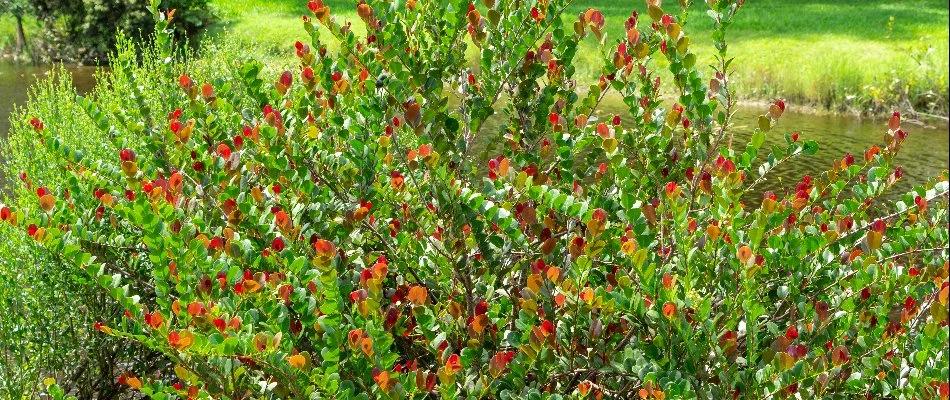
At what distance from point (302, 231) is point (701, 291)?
117cm

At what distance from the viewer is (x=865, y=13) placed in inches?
896

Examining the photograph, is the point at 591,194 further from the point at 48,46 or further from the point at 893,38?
the point at 48,46

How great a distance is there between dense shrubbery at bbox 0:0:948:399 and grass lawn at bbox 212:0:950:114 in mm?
7058

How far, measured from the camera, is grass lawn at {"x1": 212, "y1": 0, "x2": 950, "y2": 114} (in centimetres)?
1430

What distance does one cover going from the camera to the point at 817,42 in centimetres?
1911

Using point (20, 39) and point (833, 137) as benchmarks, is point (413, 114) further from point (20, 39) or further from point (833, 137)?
point (20, 39)

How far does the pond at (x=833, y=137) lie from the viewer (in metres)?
10.4

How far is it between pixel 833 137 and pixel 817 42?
737 cm

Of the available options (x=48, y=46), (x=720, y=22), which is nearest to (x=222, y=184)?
(x=720, y=22)

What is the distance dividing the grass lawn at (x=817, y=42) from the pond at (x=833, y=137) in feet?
1.78

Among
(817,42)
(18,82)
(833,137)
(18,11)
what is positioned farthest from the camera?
(18,11)

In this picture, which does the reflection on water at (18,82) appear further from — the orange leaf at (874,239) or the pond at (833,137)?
the orange leaf at (874,239)

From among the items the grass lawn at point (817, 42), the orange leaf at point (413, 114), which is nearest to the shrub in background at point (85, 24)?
the grass lawn at point (817, 42)

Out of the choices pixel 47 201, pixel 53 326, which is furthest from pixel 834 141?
pixel 47 201
